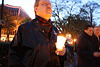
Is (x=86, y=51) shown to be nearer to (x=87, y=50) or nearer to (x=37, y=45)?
(x=87, y=50)

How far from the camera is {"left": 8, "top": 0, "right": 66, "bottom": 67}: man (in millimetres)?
1264

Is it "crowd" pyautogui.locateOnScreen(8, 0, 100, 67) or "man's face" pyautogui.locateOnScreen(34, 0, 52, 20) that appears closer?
"crowd" pyautogui.locateOnScreen(8, 0, 100, 67)

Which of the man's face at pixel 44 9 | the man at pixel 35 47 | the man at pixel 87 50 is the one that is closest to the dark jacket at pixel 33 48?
the man at pixel 35 47

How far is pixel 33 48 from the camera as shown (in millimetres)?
1280

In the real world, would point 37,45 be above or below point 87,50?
above

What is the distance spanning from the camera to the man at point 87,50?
2.88m

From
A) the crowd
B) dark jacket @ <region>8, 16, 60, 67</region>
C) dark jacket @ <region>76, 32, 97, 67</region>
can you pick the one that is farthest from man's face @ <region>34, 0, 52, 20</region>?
dark jacket @ <region>76, 32, 97, 67</region>

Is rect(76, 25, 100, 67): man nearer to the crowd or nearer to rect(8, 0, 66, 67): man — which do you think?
the crowd

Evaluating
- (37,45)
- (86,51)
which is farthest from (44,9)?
(86,51)

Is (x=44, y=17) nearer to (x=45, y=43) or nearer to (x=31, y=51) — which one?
(x=45, y=43)

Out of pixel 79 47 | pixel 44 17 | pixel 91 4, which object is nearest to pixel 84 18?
pixel 91 4

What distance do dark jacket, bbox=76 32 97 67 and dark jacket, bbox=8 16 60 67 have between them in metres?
1.89

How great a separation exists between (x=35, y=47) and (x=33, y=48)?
0.04 meters

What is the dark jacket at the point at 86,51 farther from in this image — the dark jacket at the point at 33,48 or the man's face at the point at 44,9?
the man's face at the point at 44,9
